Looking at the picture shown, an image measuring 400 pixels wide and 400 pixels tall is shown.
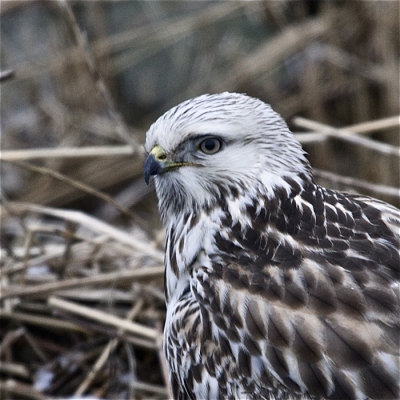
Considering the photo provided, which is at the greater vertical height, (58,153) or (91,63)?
(91,63)

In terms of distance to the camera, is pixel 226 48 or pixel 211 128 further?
pixel 226 48

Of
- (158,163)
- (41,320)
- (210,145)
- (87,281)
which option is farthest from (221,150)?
(41,320)

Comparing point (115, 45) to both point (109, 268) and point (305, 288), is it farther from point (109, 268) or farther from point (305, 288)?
point (305, 288)

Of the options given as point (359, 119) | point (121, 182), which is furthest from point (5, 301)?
point (359, 119)

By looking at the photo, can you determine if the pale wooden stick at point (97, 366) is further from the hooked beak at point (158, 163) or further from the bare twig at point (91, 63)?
the hooked beak at point (158, 163)

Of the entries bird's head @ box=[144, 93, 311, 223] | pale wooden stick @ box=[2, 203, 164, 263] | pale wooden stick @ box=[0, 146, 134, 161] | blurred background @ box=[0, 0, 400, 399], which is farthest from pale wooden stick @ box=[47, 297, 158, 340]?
bird's head @ box=[144, 93, 311, 223]

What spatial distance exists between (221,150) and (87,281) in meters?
1.20

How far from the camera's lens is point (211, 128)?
7.50 feet

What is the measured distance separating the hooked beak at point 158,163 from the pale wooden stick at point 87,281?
1001 millimetres

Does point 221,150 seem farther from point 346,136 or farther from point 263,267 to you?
point 346,136

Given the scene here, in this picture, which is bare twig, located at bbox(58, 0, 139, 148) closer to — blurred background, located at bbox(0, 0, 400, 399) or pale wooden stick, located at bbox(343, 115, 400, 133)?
blurred background, located at bbox(0, 0, 400, 399)

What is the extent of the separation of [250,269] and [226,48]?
383 cm

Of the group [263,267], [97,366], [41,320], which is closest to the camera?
[263,267]

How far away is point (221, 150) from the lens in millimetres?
2336
